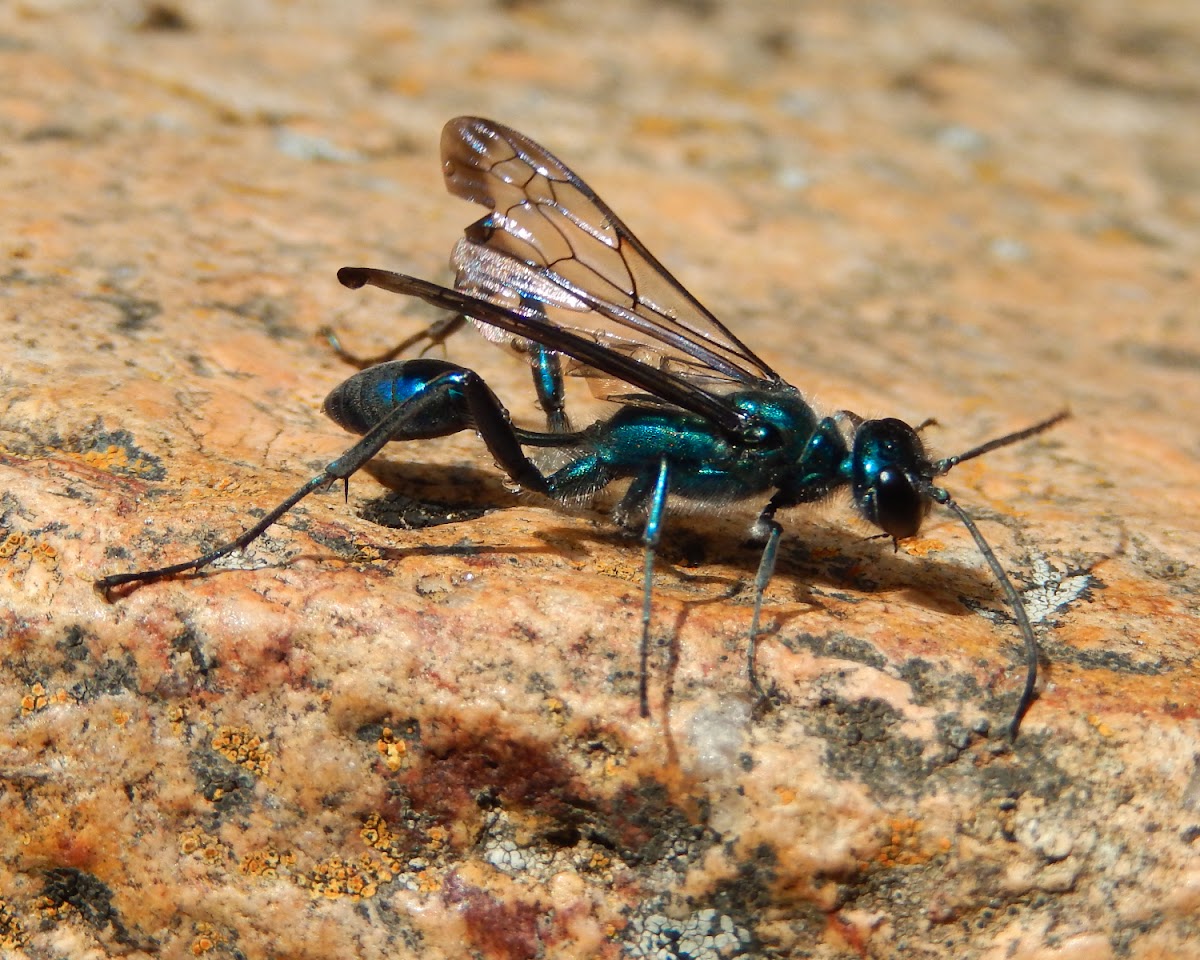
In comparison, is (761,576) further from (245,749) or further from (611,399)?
(245,749)

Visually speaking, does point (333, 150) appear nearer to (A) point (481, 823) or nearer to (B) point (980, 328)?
(B) point (980, 328)

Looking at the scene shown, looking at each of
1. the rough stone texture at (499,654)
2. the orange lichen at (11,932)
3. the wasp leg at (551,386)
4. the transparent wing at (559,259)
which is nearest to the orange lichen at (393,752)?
the rough stone texture at (499,654)

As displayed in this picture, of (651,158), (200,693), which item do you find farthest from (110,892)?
(651,158)

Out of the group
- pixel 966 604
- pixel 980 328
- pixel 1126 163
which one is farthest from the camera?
pixel 1126 163

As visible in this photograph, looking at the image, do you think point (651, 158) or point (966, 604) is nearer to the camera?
point (966, 604)

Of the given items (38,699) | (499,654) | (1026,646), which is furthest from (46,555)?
(1026,646)

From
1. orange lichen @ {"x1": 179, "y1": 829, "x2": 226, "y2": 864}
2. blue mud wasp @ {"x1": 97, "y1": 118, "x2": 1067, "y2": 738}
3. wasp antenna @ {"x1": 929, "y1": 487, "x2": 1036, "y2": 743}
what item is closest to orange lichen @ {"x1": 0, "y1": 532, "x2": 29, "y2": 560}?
blue mud wasp @ {"x1": 97, "y1": 118, "x2": 1067, "y2": 738}

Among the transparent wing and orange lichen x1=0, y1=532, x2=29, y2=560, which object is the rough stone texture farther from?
the transparent wing
